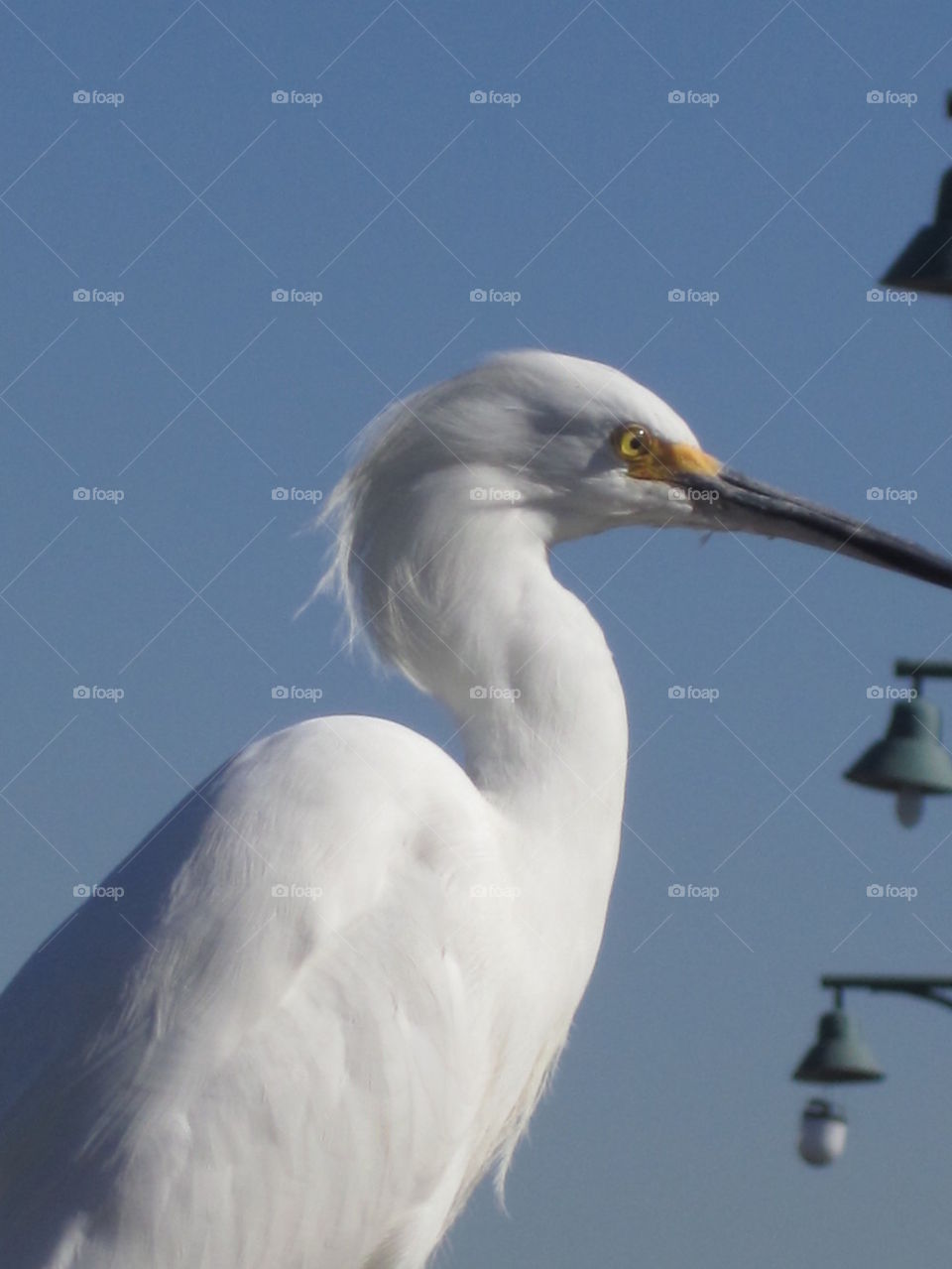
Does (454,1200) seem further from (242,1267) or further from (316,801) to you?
(316,801)

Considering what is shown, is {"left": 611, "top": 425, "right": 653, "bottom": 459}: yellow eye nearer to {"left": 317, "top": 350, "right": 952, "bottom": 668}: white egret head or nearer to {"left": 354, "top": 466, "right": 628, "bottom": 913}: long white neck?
→ {"left": 317, "top": 350, "right": 952, "bottom": 668}: white egret head

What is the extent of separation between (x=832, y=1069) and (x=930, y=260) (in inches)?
151

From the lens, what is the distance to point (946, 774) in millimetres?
7219

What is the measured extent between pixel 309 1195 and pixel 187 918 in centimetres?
58

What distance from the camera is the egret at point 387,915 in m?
3.86

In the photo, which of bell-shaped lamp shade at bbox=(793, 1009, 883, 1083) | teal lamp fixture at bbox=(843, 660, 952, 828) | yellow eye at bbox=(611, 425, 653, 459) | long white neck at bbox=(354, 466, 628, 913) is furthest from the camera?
bell-shaped lamp shade at bbox=(793, 1009, 883, 1083)

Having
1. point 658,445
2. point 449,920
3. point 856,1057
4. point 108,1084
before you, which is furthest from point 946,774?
point 108,1084

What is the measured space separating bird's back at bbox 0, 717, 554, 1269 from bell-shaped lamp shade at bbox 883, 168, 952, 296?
251cm

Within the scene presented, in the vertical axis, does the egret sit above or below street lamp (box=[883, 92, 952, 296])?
below

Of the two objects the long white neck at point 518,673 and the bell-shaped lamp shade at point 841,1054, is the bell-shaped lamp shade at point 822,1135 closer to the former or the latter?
the bell-shaped lamp shade at point 841,1054

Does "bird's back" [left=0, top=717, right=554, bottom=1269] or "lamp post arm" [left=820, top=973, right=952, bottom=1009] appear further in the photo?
"lamp post arm" [left=820, top=973, right=952, bottom=1009]

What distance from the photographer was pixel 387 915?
403cm

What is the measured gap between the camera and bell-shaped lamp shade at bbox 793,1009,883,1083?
8.53 metres

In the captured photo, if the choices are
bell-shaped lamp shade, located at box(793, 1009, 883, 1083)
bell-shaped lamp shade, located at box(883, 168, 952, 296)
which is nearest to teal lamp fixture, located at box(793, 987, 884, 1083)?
bell-shaped lamp shade, located at box(793, 1009, 883, 1083)
